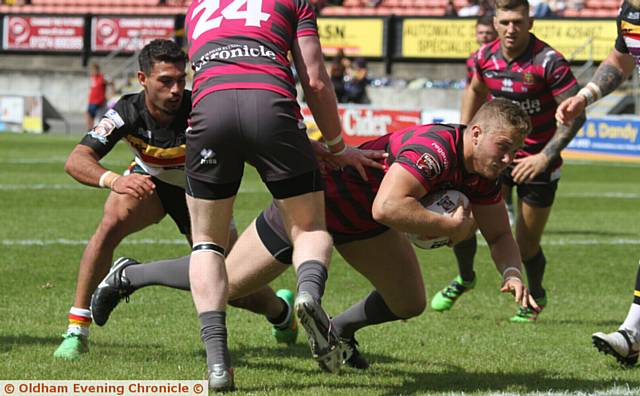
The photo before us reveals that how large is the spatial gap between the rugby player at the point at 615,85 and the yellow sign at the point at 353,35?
93.1 feet

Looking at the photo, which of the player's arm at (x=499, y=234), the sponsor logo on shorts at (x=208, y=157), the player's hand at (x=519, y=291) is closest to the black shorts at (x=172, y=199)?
the sponsor logo on shorts at (x=208, y=157)

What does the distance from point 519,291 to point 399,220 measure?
653 mm

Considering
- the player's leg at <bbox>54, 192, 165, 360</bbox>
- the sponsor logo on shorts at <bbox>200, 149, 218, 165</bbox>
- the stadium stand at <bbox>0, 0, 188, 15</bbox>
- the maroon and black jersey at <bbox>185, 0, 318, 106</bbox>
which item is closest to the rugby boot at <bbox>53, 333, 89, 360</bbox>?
the player's leg at <bbox>54, 192, 165, 360</bbox>

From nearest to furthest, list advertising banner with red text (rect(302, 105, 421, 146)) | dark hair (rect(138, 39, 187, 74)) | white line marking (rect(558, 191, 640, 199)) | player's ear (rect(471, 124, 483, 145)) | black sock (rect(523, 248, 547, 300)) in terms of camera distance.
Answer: player's ear (rect(471, 124, 483, 145)) < dark hair (rect(138, 39, 187, 74)) < black sock (rect(523, 248, 547, 300)) < white line marking (rect(558, 191, 640, 199)) < advertising banner with red text (rect(302, 105, 421, 146))

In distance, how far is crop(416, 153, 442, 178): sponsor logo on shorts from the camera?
203 inches

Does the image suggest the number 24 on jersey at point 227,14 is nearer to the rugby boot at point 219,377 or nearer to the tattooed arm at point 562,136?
the rugby boot at point 219,377

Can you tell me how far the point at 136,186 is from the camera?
17.7ft

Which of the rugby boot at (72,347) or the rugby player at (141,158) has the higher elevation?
the rugby player at (141,158)

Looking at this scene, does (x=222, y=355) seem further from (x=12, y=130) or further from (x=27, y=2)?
(x=27, y=2)

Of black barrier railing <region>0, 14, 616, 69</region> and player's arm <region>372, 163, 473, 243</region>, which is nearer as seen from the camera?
player's arm <region>372, 163, 473, 243</region>

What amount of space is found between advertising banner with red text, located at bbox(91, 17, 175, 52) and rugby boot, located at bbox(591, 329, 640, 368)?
107 feet

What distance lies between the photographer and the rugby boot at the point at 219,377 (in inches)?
194

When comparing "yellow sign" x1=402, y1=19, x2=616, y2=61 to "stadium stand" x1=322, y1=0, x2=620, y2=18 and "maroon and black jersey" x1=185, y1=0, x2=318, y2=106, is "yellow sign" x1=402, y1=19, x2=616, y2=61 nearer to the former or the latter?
"stadium stand" x1=322, y1=0, x2=620, y2=18

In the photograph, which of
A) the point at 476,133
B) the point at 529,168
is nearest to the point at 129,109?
the point at 476,133
